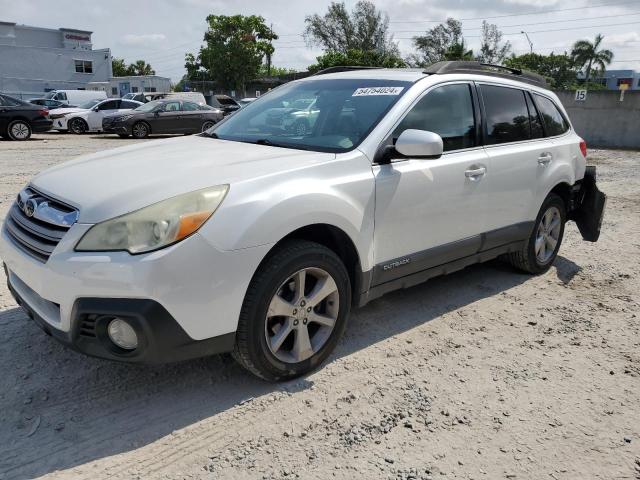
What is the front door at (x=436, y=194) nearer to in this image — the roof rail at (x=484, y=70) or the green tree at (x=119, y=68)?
the roof rail at (x=484, y=70)

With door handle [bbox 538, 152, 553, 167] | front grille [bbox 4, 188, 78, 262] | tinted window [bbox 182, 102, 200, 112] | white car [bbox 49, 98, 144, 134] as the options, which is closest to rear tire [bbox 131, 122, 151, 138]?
tinted window [bbox 182, 102, 200, 112]

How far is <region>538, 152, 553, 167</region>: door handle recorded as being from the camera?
4.59 metres

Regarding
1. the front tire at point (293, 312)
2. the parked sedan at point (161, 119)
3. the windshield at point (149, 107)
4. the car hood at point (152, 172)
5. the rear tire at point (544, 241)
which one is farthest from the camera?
the windshield at point (149, 107)

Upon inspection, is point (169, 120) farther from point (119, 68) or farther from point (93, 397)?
point (119, 68)

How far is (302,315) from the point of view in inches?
118

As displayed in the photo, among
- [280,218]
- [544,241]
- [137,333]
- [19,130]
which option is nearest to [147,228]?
[137,333]

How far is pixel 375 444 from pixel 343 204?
4.16ft

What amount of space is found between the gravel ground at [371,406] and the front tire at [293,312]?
0.16 meters

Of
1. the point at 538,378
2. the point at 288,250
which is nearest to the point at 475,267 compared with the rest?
the point at 538,378

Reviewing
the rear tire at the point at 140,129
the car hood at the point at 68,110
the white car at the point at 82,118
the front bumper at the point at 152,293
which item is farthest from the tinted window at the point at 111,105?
the front bumper at the point at 152,293

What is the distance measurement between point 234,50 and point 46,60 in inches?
692

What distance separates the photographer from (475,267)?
5.24m

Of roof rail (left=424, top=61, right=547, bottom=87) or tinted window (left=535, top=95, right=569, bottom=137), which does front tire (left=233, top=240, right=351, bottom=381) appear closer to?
roof rail (left=424, top=61, right=547, bottom=87)

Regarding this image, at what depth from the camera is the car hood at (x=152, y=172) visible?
2564mm
